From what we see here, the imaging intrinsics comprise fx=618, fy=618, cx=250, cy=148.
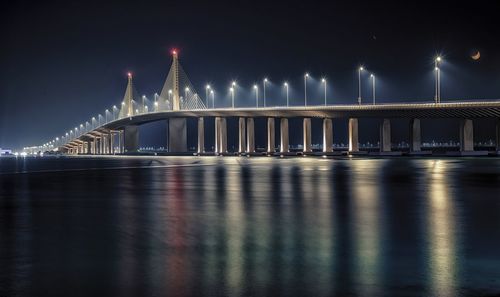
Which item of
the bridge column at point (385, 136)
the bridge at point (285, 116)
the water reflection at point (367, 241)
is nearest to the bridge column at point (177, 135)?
the bridge at point (285, 116)

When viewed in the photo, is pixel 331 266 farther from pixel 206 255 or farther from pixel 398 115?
pixel 398 115

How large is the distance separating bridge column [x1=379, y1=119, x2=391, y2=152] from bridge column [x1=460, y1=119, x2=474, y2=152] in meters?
14.6

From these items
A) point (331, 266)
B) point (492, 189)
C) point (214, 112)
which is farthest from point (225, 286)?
point (214, 112)

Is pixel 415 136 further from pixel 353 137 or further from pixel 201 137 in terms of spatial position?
pixel 201 137

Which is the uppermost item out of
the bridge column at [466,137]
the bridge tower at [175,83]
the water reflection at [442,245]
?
the bridge tower at [175,83]

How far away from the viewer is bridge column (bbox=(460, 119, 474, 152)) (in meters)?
105

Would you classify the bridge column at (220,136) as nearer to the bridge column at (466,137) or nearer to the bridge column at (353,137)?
the bridge column at (353,137)

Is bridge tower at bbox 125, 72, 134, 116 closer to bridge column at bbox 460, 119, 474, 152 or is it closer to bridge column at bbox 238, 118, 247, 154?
bridge column at bbox 238, 118, 247, 154

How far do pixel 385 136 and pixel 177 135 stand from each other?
169 feet

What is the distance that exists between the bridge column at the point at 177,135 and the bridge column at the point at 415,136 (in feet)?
178

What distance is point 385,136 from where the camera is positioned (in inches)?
4668

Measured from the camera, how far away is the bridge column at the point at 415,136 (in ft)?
371

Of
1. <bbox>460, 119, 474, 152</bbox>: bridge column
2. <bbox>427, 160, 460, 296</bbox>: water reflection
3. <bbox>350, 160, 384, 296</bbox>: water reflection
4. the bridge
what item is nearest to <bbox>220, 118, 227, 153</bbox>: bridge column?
the bridge

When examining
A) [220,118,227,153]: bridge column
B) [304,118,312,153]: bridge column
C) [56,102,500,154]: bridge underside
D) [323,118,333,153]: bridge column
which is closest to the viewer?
[56,102,500,154]: bridge underside
